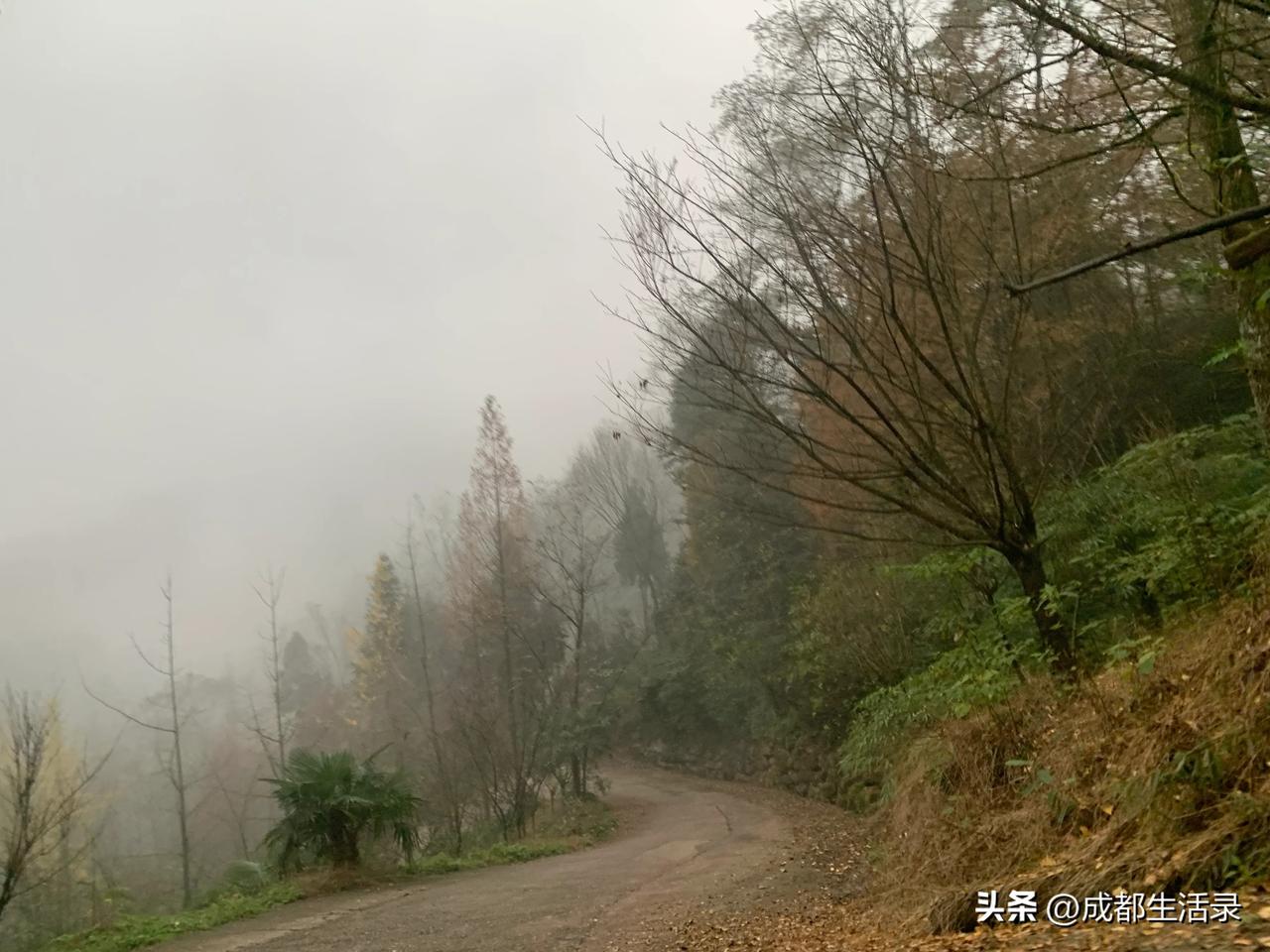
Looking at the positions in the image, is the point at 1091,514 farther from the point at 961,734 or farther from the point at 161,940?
the point at 161,940

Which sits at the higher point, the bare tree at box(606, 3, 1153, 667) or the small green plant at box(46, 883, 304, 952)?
the bare tree at box(606, 3, 1153, 667)

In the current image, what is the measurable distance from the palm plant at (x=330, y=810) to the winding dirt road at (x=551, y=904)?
0.96 m

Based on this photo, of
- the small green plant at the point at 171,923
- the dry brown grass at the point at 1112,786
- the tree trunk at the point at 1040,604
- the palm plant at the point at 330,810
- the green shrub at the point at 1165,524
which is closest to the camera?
the dry brown grass at the point at 1112,786

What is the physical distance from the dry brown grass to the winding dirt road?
2.16 m

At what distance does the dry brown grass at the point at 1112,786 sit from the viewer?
154 inches

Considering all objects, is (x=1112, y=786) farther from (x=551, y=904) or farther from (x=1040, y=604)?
(x=551, y=904)

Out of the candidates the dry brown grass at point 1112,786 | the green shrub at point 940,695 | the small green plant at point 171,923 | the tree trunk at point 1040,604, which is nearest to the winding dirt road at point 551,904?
the small green plant at point 171,923

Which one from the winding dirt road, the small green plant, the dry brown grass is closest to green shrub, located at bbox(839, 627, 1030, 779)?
the dry brown grass

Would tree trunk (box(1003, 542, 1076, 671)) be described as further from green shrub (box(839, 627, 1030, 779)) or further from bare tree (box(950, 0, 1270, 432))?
bare tree (box(950, 0, 1270, 432))

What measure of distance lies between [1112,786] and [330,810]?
9826 millimetres

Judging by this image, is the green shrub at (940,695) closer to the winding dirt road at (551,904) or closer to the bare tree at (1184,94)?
the winding dirt road at (551,904)

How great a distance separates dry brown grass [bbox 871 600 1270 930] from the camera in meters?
3.91

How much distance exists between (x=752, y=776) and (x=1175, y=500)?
66.1 ft

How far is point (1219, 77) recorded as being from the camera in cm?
452
